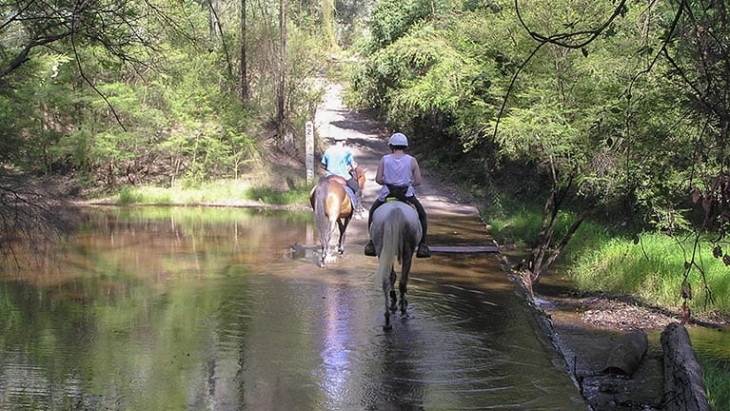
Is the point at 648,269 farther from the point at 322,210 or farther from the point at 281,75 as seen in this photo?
the point at 281,75

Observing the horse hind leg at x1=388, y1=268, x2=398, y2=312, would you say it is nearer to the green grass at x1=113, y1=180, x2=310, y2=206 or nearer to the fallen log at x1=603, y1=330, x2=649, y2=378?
the fallen log at x1=603, y1=330, x2=649, y2=378

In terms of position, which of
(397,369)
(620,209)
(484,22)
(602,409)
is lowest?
(602,409)

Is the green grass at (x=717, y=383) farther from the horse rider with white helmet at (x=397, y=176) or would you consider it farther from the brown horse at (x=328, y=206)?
the brown horse at (x=328, y=206)

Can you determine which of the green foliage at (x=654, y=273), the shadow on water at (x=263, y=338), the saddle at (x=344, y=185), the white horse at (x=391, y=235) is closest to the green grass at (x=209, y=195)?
the shadow on water at (x=263, y=338)

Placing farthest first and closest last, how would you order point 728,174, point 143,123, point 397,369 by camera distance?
1. point 143,123
2. point 397,369
3. point 728,174

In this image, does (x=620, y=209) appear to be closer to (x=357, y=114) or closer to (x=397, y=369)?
(x=397, y=369)

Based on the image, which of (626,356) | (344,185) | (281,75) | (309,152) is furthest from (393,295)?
(281,75)

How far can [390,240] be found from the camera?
8.87 m

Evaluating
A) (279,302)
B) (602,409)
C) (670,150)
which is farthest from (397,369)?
(670,150)

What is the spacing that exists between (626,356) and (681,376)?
135 cm

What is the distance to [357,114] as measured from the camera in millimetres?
45062

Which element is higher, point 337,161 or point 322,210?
point 337,161

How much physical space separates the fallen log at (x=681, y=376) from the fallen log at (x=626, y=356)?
29 centimetres

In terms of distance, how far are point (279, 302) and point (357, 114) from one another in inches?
1413
